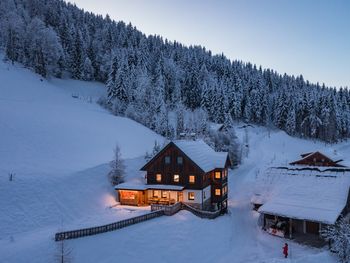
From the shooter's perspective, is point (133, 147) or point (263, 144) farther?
point (263, 144)

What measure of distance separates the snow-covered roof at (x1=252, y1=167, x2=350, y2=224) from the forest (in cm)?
3805

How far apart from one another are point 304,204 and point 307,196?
1.83m

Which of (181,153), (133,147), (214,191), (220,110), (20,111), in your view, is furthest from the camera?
(220,110)

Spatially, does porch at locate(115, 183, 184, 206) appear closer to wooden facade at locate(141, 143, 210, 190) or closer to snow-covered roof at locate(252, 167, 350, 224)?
wooden facade at locate(141, 143, 210, 190)

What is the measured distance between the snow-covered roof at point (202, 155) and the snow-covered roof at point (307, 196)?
6.83 m

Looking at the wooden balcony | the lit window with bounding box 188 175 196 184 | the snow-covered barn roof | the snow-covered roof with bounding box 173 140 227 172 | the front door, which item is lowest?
the wooden balcony

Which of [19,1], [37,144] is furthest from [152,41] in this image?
[37,144]

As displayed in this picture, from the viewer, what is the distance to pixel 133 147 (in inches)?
2282

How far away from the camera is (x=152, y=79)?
346 feet

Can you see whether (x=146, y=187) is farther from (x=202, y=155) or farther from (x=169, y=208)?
(x=202, y=155)

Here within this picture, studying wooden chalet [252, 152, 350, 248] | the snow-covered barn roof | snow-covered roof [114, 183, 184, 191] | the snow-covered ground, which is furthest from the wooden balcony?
the snow-covered barn roof

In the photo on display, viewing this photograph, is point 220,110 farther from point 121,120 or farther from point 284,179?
point 284,179

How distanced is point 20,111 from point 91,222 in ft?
103

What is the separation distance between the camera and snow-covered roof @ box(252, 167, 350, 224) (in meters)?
31.3
